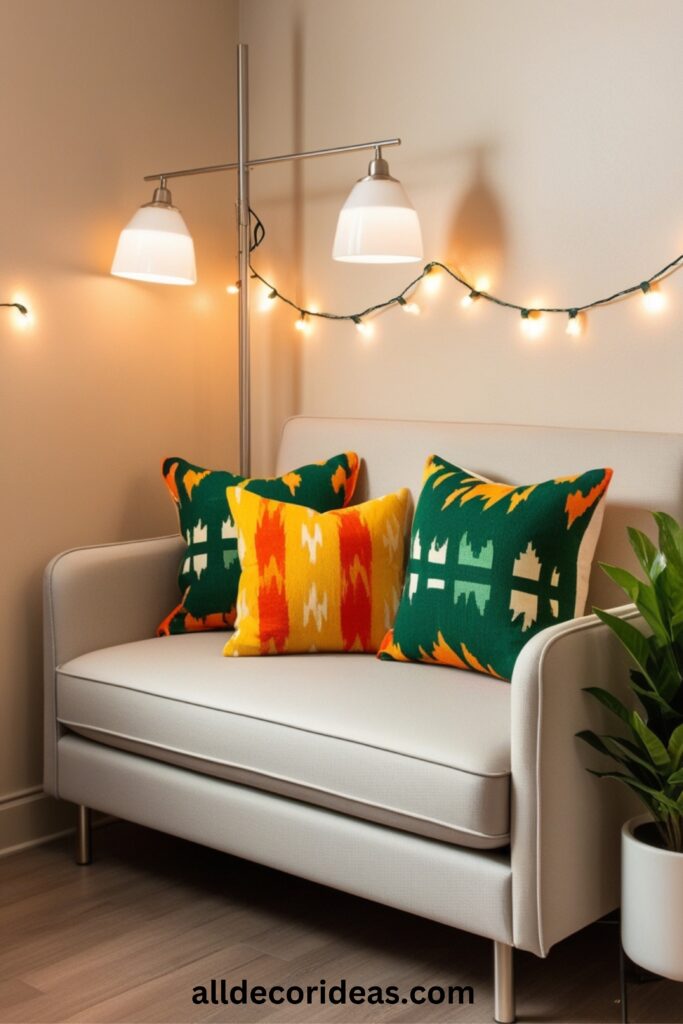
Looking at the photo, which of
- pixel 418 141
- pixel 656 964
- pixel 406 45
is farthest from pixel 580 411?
pixel 656 964

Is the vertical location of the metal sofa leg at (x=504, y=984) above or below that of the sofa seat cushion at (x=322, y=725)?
below

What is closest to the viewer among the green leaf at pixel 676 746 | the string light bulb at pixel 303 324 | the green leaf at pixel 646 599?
the green leaf at pixel 676 746

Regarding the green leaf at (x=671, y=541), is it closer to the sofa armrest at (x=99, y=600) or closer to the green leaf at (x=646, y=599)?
the green leaf at (x=646, y=599)

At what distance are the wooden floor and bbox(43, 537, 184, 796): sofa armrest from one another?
1.01ft

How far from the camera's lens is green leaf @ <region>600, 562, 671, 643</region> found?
2.06 metres

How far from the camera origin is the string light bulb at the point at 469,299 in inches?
116

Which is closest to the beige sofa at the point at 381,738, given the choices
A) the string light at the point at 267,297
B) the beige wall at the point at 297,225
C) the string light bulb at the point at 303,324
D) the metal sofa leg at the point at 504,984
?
the metal sofa leg at the point at 504,984

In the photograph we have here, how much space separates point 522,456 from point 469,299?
53cm

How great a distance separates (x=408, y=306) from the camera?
10.2 ft

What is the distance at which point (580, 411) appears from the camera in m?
2.80

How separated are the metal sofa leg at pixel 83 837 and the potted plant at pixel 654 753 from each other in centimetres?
→ 129

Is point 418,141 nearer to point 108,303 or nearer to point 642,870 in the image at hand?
point 108,303

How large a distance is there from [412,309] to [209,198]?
0.70 meters

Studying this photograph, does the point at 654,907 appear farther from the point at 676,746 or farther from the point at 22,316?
the point at 22,316
